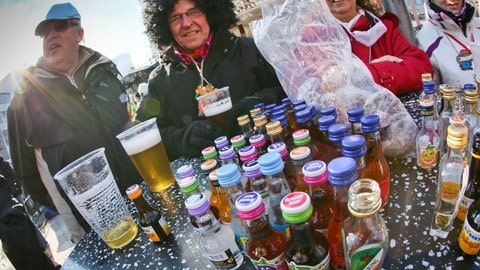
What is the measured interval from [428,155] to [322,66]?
0.52 meters

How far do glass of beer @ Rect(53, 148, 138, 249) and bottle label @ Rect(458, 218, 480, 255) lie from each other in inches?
38.0

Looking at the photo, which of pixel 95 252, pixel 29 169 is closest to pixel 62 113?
pixel 29 169

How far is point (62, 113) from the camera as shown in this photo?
1908 millimetres

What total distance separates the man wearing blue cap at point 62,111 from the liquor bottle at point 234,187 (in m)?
1.51

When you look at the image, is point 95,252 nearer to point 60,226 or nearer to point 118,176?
point 118,176

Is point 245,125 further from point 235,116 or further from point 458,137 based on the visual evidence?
point 458,137

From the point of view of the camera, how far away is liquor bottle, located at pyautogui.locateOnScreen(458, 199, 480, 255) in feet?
1.67

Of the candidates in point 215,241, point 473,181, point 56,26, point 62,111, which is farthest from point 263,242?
point 56,26

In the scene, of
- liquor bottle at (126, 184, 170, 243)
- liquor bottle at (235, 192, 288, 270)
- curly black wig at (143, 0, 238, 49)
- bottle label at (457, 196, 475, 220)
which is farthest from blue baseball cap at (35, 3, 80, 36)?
bottle label at (457, 196, 475, 220)

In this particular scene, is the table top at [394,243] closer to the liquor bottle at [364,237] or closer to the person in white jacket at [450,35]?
the liquor bottle at [364,237]

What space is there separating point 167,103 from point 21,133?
3.68 ft

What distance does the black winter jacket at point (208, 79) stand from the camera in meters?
1.81

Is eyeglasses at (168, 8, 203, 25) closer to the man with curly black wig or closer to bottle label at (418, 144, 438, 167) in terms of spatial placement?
the man with curly black wig

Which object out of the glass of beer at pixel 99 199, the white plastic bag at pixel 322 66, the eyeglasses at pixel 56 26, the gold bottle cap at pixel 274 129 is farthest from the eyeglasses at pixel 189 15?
the gold bottle cap at pixel 274 129
